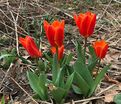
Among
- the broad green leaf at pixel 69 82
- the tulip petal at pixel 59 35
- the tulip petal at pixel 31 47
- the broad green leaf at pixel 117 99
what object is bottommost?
the broad green leaf at pixel 117 99

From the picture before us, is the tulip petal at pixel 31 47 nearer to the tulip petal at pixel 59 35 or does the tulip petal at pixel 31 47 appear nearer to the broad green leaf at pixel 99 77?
the tulip petal at pixel 59 35

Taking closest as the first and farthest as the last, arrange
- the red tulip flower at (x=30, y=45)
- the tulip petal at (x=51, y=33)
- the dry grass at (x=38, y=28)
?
the tulip petal at (x=51, y=33)
the red tulip flower at (x=30, y=45)
the dry grass at (x=38, y=28)

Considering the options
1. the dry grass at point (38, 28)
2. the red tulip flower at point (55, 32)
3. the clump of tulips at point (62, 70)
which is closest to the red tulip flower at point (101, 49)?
the clump of tulips at point (62, 70)

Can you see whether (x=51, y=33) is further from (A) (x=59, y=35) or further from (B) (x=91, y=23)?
(B) (x=91, y=23)

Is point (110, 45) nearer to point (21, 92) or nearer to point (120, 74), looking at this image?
point (120, 74)

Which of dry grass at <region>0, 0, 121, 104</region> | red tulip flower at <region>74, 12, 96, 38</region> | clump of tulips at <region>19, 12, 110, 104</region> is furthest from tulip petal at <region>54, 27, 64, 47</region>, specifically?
dry grass at <region>0, 0, 121, 104</region>

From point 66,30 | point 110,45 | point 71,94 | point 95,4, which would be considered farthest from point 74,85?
point 95,4

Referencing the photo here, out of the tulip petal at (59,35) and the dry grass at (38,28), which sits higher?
the tulip petal at (59,35)

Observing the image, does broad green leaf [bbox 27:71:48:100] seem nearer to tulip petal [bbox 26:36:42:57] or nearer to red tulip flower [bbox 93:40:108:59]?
tulip petal [bbox 26:36:42:57]
